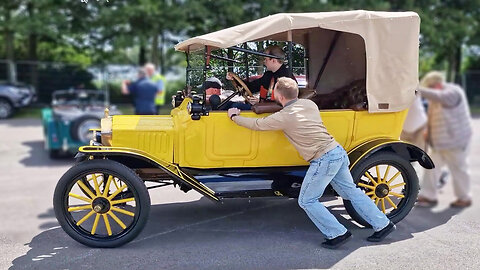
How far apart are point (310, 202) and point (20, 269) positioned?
2.48m

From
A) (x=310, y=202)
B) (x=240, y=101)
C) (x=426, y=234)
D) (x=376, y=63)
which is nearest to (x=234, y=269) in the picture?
(x=310, y=202)

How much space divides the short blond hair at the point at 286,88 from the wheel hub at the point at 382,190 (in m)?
1.34

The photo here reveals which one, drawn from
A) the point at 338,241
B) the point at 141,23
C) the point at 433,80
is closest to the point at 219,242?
the point at 338,241

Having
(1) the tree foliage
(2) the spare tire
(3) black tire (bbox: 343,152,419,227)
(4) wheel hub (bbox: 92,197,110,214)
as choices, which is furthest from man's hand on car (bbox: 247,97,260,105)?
(1) the tree foliage

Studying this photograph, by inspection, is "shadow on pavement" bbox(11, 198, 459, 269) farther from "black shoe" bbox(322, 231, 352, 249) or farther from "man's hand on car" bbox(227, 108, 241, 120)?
"man's hand on car" bbox(227, 108, 241, 120)

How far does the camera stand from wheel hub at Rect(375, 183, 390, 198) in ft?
15.9

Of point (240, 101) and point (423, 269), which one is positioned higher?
point (240, 101)

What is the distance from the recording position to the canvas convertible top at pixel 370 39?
14.6 feet

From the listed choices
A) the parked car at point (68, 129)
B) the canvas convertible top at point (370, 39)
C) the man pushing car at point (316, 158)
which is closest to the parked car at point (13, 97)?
the parked car at point (68, 129)

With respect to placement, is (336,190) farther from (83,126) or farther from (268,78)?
(83,126)

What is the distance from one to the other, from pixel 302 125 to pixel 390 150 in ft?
3.92

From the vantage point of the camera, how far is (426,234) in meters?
4.74

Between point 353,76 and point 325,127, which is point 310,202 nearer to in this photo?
point 325,127

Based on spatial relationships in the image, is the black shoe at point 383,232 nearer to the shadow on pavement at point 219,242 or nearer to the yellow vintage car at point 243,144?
the shadow on pavement at point 219,242
